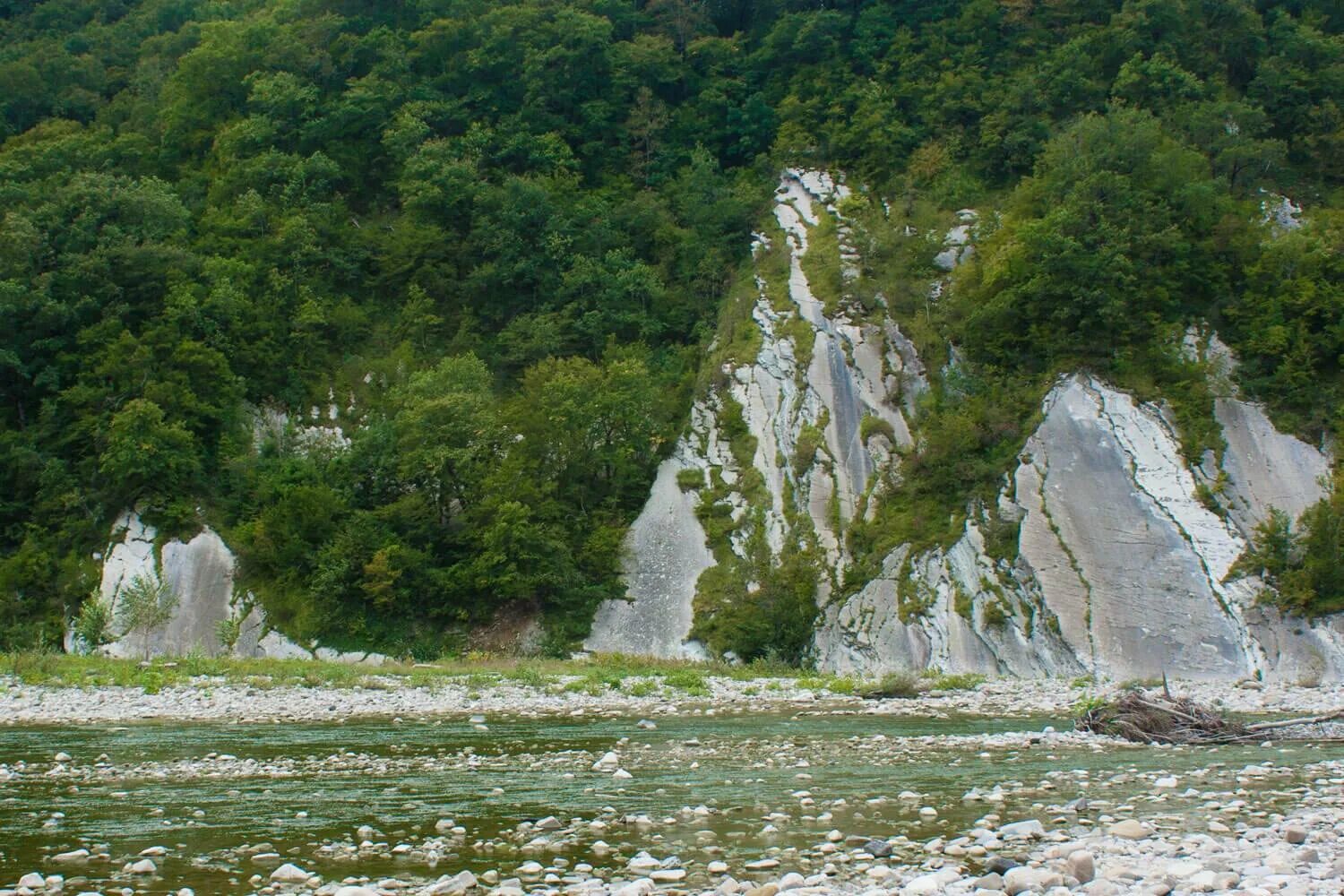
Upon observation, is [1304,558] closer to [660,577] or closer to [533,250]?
[660,577]

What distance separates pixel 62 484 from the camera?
39.2 metres

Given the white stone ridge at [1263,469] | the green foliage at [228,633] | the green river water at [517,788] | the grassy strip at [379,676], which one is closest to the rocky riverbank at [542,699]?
the grassy strip at [379,676]

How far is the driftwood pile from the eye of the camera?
16.0 meters

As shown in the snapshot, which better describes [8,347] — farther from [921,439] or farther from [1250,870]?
[1250,870]

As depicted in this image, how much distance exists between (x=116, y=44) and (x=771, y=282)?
44.8m

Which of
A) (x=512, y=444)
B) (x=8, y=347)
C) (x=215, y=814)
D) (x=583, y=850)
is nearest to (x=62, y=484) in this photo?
(x=8, y=347)

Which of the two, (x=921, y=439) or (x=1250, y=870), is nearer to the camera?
(x=1250, y=870)

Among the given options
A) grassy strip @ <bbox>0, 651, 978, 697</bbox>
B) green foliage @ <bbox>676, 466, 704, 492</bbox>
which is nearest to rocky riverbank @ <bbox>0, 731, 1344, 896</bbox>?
grassy strip @ <bbox>0, 651, 978, 697</bbox>

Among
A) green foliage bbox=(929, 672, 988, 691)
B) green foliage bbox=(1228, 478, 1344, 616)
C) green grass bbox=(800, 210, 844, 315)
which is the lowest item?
green foliage bbox=(929, 672, 988, 691)

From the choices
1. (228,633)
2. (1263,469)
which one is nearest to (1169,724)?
(1263,469)

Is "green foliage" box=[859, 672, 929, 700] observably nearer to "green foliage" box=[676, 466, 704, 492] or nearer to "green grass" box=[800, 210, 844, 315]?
"green foliage" box=[676, 466, 704, 492]

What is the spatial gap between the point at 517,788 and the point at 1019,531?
24.5 metres

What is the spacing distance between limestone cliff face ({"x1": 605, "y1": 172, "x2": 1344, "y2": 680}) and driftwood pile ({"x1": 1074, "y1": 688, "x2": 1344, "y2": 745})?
13734 millimetres

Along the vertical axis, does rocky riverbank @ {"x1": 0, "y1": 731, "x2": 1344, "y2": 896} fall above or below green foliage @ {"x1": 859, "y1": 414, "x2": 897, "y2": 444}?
below
